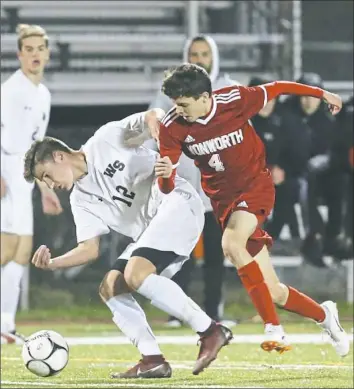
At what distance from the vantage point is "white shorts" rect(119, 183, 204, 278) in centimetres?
309

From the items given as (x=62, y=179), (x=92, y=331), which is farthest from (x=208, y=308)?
(x=62, y=179)

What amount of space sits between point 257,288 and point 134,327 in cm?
34

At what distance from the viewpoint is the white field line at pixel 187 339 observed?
4562 mm

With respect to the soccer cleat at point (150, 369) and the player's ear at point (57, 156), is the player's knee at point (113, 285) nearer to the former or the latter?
the soccer cleat at point (150, 369)

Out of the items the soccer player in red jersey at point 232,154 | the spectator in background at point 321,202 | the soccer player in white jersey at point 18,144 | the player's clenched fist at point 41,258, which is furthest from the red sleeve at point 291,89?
the spectator in background at point 321,202

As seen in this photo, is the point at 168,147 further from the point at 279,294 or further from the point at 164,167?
the point at 279,294

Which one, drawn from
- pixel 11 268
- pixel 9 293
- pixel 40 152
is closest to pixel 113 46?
pixel 11 268

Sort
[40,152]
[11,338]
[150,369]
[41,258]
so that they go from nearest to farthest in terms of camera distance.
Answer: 1. [41,258]
2. [40,152]
3. [150,369]
4. [11,338]

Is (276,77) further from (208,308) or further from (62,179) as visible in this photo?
(62,179)

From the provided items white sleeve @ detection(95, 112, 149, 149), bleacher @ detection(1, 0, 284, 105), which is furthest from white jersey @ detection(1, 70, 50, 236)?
bleacher @ detection(1, 0, 284, 105)

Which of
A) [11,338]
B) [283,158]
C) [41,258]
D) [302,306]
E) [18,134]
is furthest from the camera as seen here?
[283,158]

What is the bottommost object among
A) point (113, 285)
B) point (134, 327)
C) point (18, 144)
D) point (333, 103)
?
point (134, 327)

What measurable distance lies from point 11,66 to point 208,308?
2.21 m

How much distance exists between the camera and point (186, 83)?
272 centimetres
